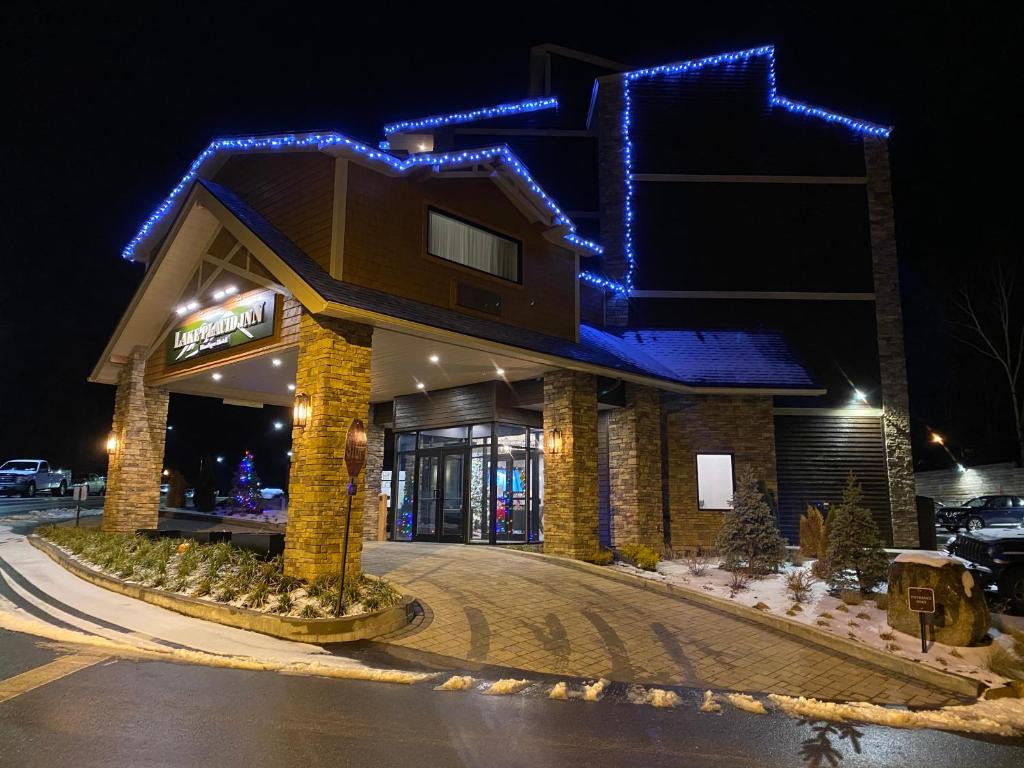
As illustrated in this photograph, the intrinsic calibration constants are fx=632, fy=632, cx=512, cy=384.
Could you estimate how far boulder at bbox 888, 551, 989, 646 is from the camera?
26.5ft

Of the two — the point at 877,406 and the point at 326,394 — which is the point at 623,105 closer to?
the point at 877,406

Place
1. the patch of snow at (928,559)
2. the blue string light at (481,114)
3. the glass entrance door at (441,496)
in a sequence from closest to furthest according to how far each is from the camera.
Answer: the patch of snow at (928,559)
the glass entrance door at (441,496)
the blue string light at (481,114)

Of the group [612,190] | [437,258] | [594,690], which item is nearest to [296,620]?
[594,690]

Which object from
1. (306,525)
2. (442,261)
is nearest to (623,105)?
(442,261)

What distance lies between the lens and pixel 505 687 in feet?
20.8

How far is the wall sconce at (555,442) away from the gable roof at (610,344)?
1.68 metres

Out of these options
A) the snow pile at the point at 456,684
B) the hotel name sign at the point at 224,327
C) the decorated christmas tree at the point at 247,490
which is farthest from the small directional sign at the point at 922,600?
the decorated christmas tree at the point at 247,490

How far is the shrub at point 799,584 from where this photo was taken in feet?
33.7

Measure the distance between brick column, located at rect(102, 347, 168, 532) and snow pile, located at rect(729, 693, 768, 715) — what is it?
14.7 m

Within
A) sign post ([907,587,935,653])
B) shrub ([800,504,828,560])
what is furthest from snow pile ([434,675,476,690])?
shrub ([800,504,828,560])

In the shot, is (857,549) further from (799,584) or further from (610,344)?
(610,344)

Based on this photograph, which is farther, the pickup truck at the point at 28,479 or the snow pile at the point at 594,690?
the pickup truck at the point at 28,479

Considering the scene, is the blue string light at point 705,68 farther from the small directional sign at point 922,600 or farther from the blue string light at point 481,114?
the small directional sign at point 922,600

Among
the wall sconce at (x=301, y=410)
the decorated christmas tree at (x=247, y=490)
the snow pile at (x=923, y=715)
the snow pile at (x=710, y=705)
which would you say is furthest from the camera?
the decorated christmas tree at (x=247, y=490)
